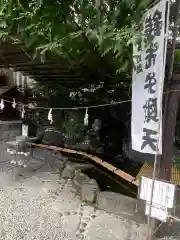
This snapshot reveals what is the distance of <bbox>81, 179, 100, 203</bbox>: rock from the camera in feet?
17.4

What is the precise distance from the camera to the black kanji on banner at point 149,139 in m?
3.61

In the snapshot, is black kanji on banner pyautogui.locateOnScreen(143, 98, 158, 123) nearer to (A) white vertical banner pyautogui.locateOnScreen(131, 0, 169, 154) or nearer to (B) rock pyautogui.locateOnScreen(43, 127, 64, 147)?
(A) white vertical banner pyautogui.locateOnScreen(131, 0, 169, 154)

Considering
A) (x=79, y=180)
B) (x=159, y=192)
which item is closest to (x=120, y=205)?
(x=159, y=192)

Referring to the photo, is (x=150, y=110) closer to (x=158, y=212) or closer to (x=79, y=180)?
(x=158, y=212)

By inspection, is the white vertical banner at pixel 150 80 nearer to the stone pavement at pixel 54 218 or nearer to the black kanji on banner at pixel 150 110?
the black kanji on banner at pixel 150 110

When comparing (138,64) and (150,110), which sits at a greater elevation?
(138,64)

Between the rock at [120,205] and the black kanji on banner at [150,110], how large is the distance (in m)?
1.88

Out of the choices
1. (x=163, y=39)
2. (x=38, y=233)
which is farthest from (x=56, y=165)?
(x=163, y=39)

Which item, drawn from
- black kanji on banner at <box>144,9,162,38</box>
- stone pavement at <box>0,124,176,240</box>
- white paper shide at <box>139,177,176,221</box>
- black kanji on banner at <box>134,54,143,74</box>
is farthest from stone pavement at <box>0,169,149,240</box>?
black kanji on banner at <box>144,9,162,38</box>

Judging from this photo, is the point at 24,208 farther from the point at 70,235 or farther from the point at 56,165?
the point at 56,165

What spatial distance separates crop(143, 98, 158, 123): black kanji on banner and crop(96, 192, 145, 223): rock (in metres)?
1.88

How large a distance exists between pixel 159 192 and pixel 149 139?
2.69ft

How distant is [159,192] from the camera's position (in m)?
3.87

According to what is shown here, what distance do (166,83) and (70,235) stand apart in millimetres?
2770
